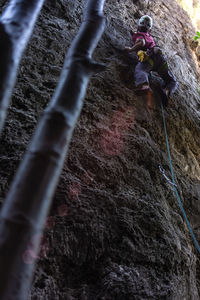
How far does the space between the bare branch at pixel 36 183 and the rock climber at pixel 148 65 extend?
10.1ft

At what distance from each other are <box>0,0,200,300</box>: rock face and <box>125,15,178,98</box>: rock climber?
17cm

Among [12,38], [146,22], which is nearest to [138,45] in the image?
[146,22]

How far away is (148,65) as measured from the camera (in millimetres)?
4629

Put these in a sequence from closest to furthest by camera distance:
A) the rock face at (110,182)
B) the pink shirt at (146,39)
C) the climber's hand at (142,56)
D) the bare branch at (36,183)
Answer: the bare branch at (36,183), the rock face at (110,182), the climber's hand at (142,56), the pink shirt at (146,39)

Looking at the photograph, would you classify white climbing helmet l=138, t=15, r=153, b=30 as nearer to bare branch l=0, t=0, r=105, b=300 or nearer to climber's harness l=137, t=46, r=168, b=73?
climber's harness l=137, t=46, r=168, b=73

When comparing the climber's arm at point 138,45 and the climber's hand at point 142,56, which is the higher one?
the climber's arm at point 138,45

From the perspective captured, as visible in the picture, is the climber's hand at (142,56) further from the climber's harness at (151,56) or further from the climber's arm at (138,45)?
the climber's arm at (138,45)

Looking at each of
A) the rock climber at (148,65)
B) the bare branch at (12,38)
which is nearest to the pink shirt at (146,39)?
the rock climber at (148,65)

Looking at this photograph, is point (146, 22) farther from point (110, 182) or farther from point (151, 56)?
point (110, 182)

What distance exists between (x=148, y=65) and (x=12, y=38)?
368 centimetres

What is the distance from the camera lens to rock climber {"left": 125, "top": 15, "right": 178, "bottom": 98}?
4.33 meters

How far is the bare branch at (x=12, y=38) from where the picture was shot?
3.99 feet


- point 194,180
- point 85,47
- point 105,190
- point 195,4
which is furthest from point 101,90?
point 195,4

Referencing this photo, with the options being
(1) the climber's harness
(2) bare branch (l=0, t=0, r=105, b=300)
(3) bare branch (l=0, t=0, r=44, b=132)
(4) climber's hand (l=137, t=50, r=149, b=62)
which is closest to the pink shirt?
(1) the climber's harness
